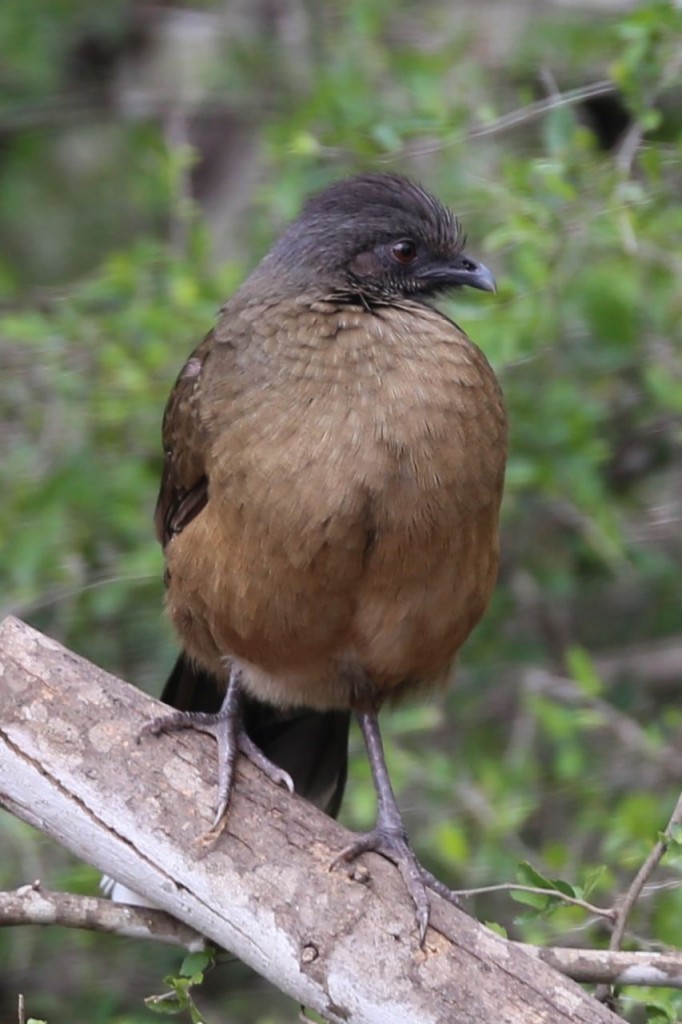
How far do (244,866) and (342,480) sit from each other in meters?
0.88

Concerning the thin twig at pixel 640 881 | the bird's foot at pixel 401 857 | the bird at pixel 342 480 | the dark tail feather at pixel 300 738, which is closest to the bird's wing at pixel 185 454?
the bird at pixel 342 480

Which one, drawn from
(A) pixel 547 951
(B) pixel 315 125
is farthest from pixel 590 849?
(B) pixel 315 125

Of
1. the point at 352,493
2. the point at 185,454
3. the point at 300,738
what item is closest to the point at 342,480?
the point at 352,493

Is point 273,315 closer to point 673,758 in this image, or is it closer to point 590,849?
point 673,758

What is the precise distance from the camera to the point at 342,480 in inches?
150

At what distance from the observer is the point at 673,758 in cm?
546

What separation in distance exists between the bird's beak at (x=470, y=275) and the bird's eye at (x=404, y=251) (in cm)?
12

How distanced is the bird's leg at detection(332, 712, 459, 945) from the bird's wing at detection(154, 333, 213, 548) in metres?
0.72

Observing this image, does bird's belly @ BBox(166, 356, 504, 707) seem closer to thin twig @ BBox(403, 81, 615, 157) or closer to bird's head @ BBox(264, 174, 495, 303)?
bird's head @ BBox(264, 174, 495, 303)

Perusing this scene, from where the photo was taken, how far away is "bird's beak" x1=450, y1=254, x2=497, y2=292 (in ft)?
14.4

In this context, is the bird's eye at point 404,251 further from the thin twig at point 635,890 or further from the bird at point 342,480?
the thin twig at point 635,890

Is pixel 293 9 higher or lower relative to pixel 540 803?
higher

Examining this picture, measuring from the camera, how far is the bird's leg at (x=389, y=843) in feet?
12.3

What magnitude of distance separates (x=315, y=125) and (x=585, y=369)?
1.26 m
